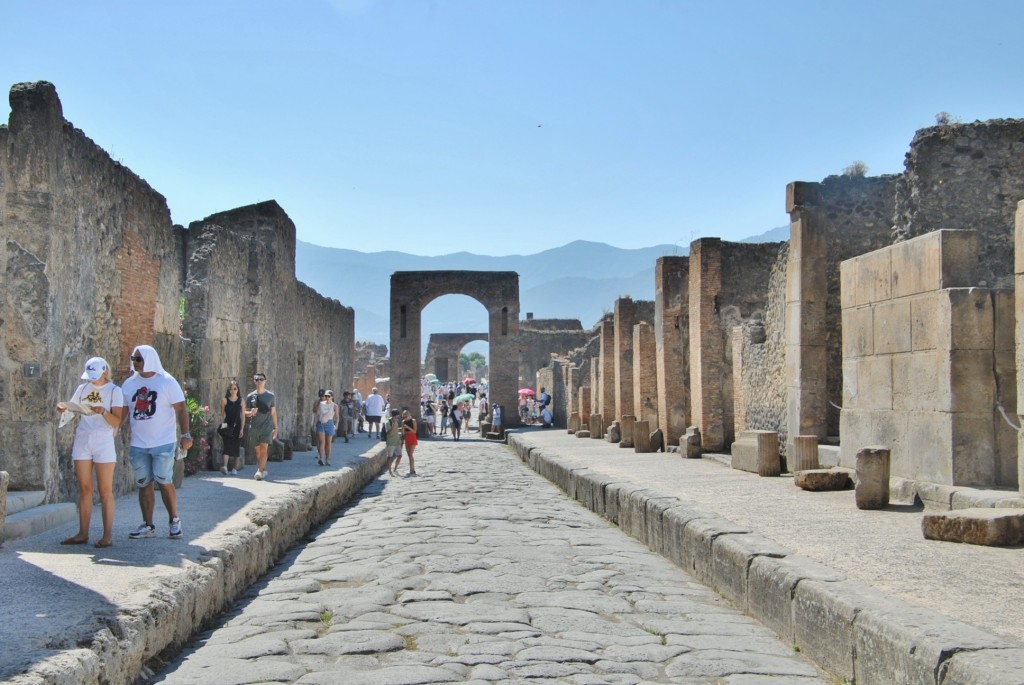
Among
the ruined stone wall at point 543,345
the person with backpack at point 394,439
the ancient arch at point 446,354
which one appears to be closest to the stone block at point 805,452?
the person with backpack at point 394,439

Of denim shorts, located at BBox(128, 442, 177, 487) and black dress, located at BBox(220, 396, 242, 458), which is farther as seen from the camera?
black dress, located at BBox(220, 396, 242, 458)

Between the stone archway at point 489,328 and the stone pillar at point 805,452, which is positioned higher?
the stone archway at point 489,328

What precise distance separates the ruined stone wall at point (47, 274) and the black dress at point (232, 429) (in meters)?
3.19

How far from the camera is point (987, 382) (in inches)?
322

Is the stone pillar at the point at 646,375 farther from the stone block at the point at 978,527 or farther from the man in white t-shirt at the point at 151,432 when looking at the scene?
the man in white t-shirt at the point at 151,432

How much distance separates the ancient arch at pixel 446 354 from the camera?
62562mm

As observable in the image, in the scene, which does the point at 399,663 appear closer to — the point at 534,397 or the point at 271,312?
the point at 271,312

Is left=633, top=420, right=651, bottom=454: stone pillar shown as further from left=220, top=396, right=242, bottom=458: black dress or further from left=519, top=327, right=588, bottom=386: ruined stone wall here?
left=519, top=327, right=588, bottom=386: ruined stone wall

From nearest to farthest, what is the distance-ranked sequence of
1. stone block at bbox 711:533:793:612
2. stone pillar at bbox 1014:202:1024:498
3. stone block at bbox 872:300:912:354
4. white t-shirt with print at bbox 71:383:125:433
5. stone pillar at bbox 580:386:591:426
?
stone block at bbox 711:533:793:612 → white t-shirt with print at bbox 71:383:125:433 → stone pillar at bbox 1014:202:1024:498 → stone block at bbox 872:300:912:354 → stone pillar at bbox 580:386:591:426

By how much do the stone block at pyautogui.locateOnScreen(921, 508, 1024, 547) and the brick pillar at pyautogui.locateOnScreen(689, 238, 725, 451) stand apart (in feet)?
30.9

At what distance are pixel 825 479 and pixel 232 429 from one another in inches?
288

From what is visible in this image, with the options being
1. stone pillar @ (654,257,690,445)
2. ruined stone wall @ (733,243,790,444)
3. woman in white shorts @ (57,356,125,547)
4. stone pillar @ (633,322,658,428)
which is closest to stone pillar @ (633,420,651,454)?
stone pillar @ (654,257,690,445)

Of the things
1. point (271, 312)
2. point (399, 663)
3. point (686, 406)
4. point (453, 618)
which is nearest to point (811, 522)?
point (453, 618)

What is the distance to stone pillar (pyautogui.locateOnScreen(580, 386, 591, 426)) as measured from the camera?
2567cm
